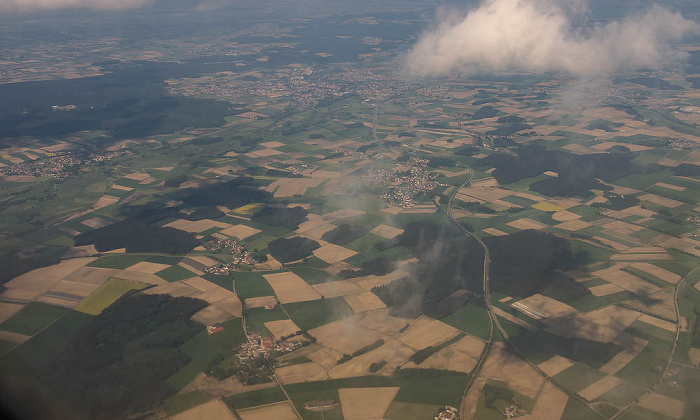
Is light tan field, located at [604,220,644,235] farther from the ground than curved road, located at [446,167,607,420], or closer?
closer

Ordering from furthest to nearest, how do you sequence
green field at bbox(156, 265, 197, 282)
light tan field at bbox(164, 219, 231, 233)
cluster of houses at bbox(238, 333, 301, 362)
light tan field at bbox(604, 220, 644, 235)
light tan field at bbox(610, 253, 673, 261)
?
light tan field at bbox(164, 219, 231, 233) < light tan field at bbox(604, 220, 644, 235) < light tan field at bbox(610, 253, 673, 261) < green field at bbox(156, 265, 197, 282) < cluster of houses at bbox(238, 333, 301, 362)

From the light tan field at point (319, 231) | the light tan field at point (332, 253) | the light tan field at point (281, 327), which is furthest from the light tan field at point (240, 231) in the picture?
the light tan field at point (281, 327)

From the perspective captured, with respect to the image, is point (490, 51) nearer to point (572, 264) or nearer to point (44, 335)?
point (572, 264)

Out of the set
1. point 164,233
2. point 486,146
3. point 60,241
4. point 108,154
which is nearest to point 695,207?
point 486,146

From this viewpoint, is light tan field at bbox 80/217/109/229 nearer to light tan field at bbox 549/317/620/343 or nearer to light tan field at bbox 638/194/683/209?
light tan field at bbox 549/317/620/343

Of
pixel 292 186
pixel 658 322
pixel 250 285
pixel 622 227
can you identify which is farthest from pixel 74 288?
pixel 622 227

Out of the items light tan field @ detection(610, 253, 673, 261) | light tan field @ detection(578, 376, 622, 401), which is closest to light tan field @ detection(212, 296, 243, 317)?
light tan field @ detection(578, 376, 622, 401)
